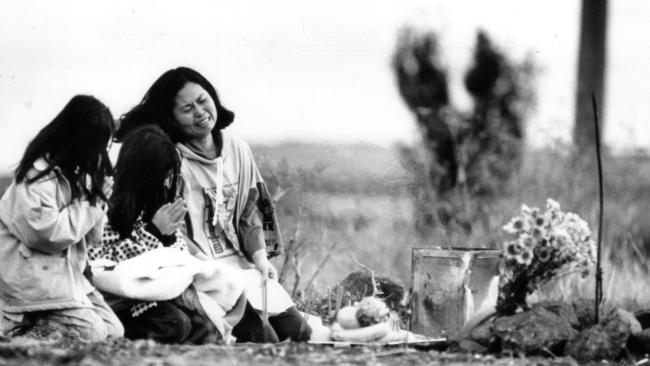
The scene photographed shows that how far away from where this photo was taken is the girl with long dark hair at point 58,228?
6.03 m

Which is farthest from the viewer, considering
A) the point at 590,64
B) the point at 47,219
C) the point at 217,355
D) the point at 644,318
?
the point at 590,64

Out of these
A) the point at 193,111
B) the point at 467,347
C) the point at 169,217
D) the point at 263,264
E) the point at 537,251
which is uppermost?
the point at 193,111

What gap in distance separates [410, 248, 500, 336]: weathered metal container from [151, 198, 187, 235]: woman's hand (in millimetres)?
1390

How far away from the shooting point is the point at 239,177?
7.28 meters

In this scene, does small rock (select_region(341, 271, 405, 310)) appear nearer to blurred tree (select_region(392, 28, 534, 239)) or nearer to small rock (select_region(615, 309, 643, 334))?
blurred tree (select_region(392, 28, 534, 239))

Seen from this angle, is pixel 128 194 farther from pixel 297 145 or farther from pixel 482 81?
pixel 482 81

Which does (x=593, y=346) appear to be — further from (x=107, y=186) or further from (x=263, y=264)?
(x=107, y=186)

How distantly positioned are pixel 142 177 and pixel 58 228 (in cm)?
86

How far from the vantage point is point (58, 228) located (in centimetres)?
598

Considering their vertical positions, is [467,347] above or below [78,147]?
below

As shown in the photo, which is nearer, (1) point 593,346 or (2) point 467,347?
(1) point 593,346

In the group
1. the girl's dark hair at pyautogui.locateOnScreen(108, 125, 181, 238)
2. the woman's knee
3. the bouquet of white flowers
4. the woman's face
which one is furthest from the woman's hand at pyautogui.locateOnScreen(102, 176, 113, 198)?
the bouquet of white flowers

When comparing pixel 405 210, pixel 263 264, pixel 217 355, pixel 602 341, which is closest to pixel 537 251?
pixel 602 341

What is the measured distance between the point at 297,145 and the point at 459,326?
2.22 m
